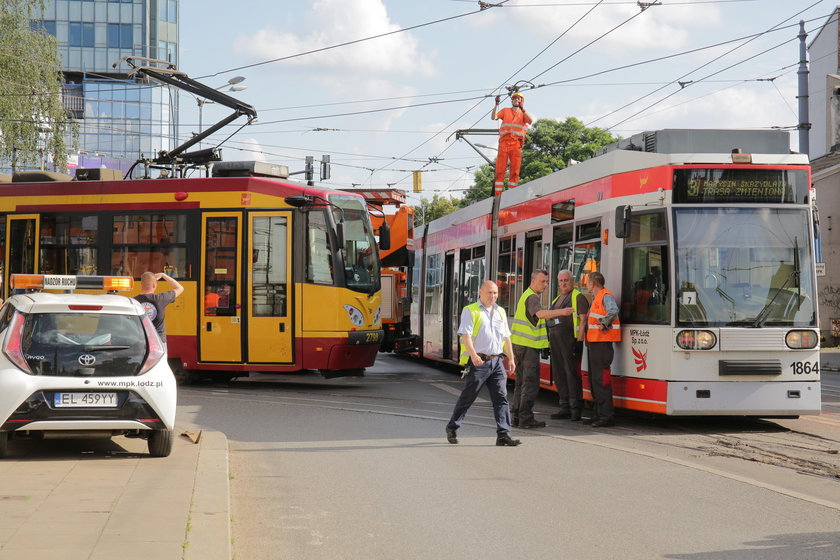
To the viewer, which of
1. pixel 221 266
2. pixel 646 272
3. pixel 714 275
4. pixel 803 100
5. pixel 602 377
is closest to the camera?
pixel 714 275

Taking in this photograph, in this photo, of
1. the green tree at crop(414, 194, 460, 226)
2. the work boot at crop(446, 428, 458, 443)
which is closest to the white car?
the work boot at crop(446, 428, 458, 443)

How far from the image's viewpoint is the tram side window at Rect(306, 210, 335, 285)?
1784 centimetres

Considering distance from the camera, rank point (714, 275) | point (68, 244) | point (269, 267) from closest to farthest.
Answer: point (714, 275) < point (269, 267) < point (68, 244)

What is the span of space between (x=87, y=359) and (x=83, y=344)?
0.51 ft

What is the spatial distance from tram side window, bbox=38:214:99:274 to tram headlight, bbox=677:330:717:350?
10390 millimetres

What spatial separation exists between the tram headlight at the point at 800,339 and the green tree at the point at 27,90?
24358mm

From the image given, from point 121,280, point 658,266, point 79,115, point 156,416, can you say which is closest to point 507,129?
point 658,266

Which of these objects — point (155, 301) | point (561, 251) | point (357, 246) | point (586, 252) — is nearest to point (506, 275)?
point (357, 246)

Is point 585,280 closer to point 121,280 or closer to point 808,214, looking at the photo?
point 808,214

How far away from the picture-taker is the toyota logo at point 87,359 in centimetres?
964

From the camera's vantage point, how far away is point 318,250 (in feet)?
58.7

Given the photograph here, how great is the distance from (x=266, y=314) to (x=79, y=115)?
67.6 m

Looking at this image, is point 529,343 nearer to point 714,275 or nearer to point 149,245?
point 714,275

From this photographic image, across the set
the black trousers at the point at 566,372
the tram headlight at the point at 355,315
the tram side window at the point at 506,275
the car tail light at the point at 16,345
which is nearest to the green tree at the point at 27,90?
the tram headlight at the point at 355,315
